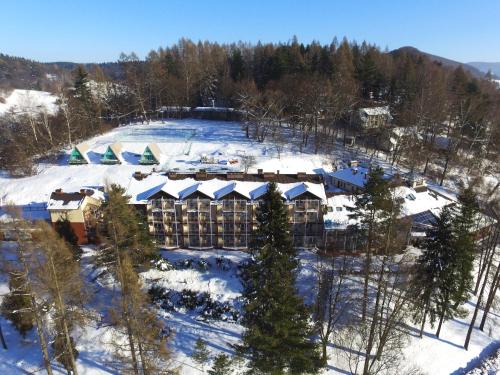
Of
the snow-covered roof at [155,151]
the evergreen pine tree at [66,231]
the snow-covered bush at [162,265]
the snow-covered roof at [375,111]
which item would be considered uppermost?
the snow-covered roof at [375,111]

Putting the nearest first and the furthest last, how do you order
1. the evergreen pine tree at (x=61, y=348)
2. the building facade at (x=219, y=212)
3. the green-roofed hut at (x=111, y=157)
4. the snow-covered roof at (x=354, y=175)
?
the evergreen pine tree at (x=61, y=348) < the building facade at (x=219, y=212) < the snow-covered roof at (x=354, y=175) < the green-roofed hut at (x=111, y=157)

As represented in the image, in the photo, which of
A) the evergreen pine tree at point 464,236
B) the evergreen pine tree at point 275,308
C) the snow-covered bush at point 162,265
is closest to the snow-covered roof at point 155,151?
the snow-covered bush at point 162,265

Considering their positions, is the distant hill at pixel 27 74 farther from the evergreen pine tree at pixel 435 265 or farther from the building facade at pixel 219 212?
the evergreen pine tree at pixel 435 265

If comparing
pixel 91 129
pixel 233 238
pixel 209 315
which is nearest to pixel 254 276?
pixel 209 315

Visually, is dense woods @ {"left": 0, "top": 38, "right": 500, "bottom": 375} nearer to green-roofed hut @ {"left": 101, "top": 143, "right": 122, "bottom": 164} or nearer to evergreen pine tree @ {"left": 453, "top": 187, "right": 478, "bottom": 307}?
evergreen pine tree @ {"left": 453, "top": 187, "right": 478, "bottom": 307}

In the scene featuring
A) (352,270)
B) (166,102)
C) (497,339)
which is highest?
(166,102)

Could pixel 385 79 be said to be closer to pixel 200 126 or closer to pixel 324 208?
pixel 200 126

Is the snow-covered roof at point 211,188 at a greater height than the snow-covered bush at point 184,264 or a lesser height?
greater
